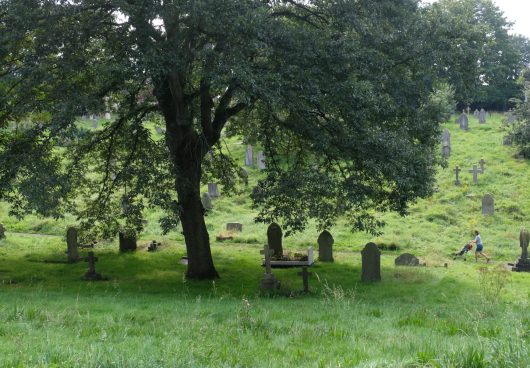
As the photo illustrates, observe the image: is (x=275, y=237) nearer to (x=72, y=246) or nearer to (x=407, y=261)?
(x=407, y=261)

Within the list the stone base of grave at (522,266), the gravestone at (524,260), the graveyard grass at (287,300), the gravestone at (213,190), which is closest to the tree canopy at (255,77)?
the graveyard grass at (287,300)

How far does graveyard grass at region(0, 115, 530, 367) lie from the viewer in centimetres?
569

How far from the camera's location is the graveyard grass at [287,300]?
5.69m

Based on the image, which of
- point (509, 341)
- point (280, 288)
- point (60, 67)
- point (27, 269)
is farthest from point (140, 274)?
point (509, 341)

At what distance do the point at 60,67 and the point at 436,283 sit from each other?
1193cm

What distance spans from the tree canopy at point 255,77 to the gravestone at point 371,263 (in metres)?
1.63

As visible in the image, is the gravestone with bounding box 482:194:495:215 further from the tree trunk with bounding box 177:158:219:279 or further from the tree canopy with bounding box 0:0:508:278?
the tree trunk with bounding box 177:158:219:279

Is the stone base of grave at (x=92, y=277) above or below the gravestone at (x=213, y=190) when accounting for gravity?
below

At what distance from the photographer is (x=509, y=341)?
5.49m

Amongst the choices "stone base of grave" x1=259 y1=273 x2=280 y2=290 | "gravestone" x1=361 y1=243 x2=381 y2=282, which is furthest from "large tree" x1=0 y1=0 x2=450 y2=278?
"stone base of grave" x1=259 y1=273 x2=280 y2=290

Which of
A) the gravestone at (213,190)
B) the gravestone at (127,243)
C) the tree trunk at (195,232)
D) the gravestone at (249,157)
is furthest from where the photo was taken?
the gravestone at (249,157)

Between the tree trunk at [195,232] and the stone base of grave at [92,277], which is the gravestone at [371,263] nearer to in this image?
the tree trunk at [195,232]

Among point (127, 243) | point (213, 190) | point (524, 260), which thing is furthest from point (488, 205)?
point (127, 243)

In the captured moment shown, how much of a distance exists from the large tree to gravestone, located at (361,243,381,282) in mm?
1442
